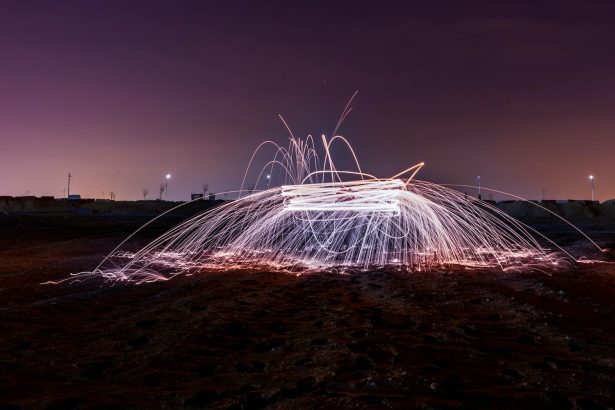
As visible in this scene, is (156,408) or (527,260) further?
(527,260)

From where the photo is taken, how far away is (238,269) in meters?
9.49

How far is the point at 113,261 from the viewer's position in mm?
10594

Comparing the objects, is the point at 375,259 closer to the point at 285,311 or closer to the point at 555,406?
the point at 285,311

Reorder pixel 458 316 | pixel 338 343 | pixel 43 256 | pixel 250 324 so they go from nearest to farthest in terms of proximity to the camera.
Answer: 1. pixel 338 343
2. pixel 250 324
3. pixel 458 316
4. pixel 43 256

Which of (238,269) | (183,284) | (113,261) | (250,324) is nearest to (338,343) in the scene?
(250,324)

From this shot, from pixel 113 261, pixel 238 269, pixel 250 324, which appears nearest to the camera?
pixel 250 324

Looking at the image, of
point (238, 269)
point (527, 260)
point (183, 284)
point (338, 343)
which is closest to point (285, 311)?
point (338, 343)

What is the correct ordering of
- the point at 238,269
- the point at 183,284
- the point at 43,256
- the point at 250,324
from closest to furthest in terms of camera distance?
the point at 250,324, the point at 183,284, the point at 238,269, the point at 43,256

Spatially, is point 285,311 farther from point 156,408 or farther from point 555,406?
point 555,406

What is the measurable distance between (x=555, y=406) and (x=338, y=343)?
1.87 meters

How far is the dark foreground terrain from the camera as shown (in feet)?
10.2

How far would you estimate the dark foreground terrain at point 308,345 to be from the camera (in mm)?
3115

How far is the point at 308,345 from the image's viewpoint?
423 cm

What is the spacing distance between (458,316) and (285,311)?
7.01 feet
